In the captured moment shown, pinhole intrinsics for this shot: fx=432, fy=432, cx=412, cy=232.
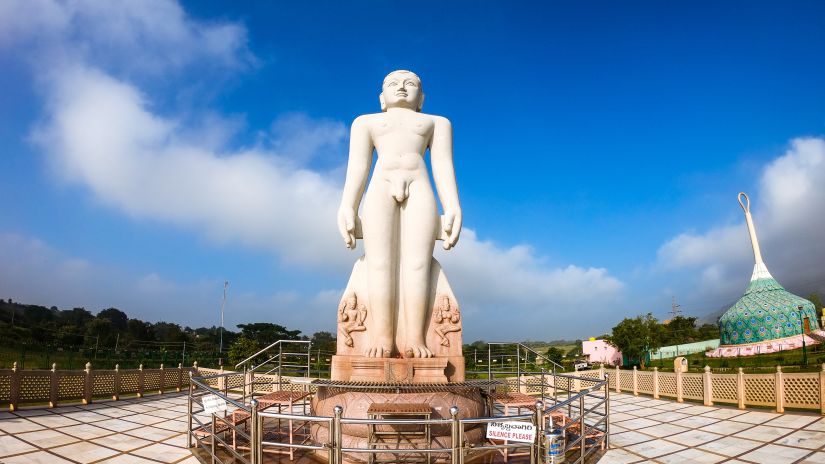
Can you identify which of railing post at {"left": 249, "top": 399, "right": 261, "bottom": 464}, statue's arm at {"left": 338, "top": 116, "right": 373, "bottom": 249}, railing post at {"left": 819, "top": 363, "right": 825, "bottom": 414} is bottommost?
railing post at {"left": 819, "top": 363, "right": 825, "bottom": 414}

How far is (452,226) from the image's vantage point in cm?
693

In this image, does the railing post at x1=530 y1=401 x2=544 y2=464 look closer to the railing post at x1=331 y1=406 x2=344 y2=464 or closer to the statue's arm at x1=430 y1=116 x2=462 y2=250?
the railing post at x1=331 y1=406 x2=344 y2=464

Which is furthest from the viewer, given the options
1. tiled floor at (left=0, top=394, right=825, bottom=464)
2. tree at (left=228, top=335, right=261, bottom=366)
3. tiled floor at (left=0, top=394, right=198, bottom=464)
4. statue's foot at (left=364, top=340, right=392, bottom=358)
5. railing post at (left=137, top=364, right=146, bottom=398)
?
tree at (left=228, top=335, right=261, bottom=366)

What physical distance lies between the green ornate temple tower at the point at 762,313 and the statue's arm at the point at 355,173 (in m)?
30.0

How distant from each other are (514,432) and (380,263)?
3374 millimetres

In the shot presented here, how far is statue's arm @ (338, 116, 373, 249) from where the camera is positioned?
22.5 ft

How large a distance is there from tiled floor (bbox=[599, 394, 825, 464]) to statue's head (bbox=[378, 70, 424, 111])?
19.6 ft

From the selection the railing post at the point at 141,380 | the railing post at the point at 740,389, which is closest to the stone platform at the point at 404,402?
the railing post at the point at 740,389

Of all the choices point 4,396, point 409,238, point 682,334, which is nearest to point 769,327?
point 682,334

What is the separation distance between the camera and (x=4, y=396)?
8344 millimetres

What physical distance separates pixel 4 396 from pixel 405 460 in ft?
28.2

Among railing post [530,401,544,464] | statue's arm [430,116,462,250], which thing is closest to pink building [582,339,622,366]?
statue's arm [430,116,462,250]

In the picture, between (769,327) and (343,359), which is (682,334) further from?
(343,359)

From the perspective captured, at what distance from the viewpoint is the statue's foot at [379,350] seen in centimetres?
625
